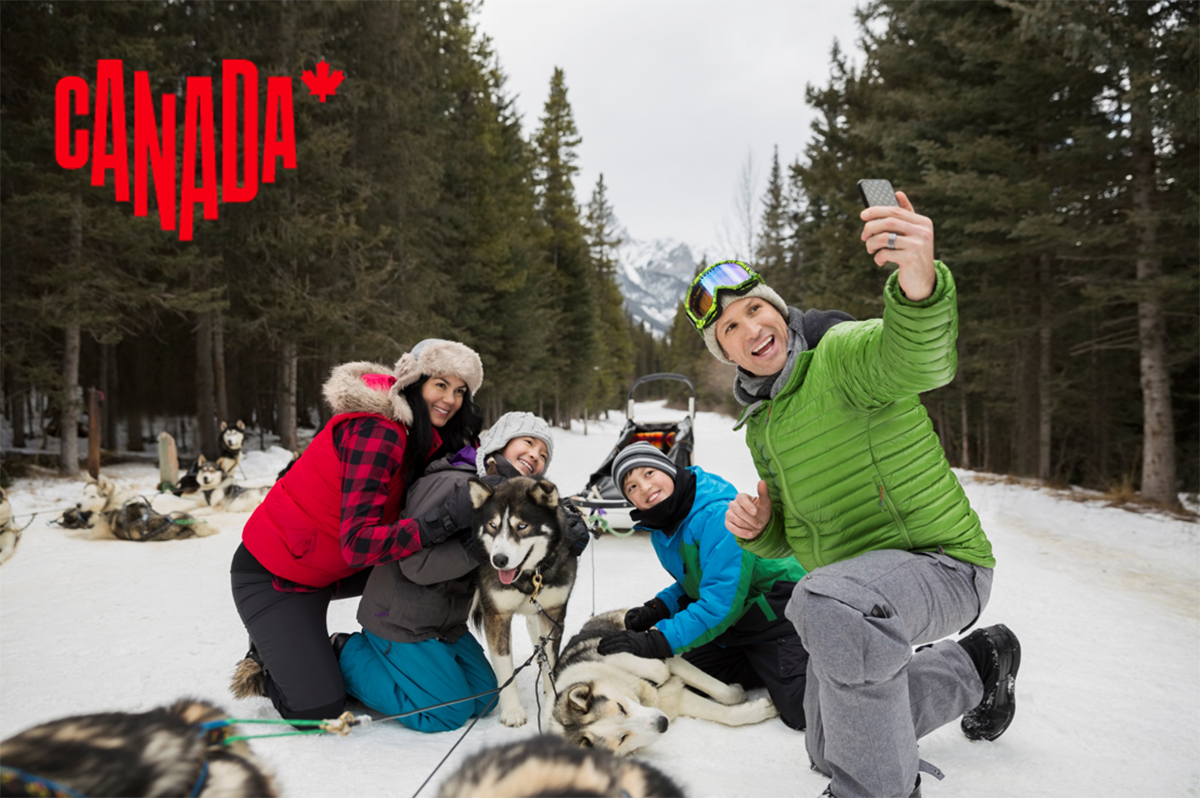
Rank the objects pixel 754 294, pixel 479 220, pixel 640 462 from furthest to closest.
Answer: pixel 479 220, pixel 640 462, pixel 754 294

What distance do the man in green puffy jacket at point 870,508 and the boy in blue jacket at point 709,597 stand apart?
46 centimetres

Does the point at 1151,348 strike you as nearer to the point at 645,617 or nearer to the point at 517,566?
the point at 645,617

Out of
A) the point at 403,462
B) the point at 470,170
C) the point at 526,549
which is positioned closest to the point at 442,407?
the point at 403,462

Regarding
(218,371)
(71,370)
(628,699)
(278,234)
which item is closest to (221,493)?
(71,370)

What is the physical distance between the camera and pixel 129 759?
0.81 meters

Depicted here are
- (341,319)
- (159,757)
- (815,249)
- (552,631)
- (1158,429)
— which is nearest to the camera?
(159,757)

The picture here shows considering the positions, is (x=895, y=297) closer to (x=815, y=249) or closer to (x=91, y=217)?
(x=91, y=217)

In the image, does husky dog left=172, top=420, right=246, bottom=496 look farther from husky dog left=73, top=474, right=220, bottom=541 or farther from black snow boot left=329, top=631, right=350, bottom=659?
black snow boot left=329, top=631, right=350, bottom=659

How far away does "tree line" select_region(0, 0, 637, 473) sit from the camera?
27.1ft

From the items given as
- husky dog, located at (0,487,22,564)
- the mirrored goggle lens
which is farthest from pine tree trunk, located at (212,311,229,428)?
the mirrored goggle lens

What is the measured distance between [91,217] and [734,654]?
9.86 metres

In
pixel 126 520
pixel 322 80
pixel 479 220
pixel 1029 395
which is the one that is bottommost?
pixel 126 520

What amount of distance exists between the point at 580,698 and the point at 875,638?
Answer: 1216mm

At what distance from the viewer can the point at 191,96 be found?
9141mm
